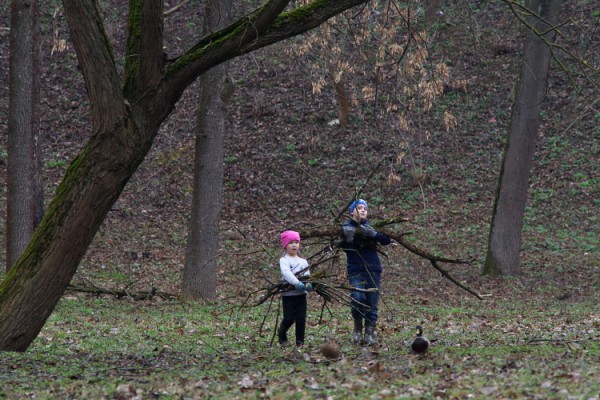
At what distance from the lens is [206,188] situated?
1441cm

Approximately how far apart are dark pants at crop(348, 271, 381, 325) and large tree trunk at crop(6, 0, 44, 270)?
23.6 feet

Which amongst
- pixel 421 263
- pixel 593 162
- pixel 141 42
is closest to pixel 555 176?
pixel 593 162

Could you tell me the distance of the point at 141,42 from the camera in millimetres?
7938

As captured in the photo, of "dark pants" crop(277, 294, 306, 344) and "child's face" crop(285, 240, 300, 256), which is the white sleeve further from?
"dark pants" crop(277, 294, 306, 344)

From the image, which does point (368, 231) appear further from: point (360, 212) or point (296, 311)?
point (296, 311)

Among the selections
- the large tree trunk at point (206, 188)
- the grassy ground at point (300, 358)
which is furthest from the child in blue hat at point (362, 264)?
the large tree trunk at point (206, 188)

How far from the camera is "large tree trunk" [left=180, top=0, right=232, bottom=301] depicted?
14195 millimetres

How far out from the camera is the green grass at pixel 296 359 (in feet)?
20.2

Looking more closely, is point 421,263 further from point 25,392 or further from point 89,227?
point 25,392

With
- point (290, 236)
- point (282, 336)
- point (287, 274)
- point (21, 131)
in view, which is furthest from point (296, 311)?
point (21, 131)

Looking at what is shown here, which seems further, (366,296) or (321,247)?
(321,247)

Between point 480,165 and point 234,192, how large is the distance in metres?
7.46

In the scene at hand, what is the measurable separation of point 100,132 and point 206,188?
21.6 feet

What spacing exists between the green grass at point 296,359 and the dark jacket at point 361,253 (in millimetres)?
913
